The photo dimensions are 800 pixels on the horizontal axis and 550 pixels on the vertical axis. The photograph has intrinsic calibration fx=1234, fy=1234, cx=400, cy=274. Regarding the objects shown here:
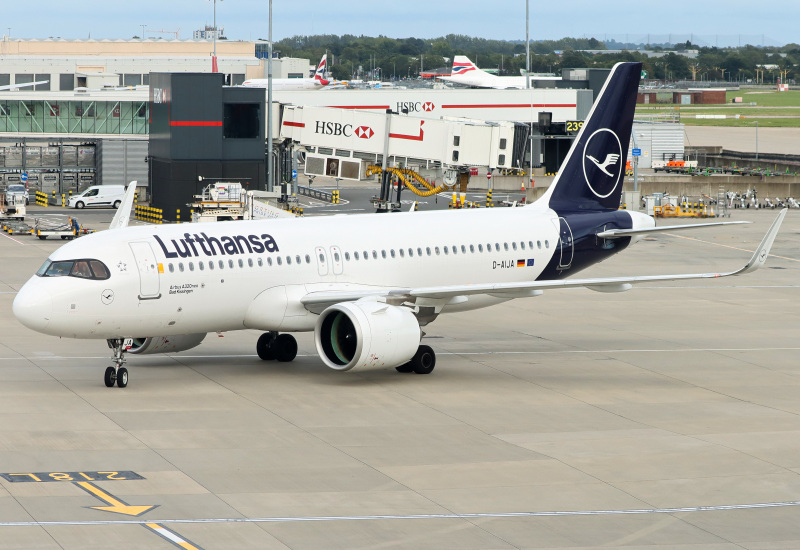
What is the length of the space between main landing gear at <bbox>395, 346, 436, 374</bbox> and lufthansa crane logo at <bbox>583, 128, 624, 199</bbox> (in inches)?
377

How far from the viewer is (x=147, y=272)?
29906 millimetres

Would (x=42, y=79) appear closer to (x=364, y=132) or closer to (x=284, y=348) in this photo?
(x=364, y=132)

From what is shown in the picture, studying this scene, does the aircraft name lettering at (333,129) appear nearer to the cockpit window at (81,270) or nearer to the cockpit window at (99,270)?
the cockpit window at (99,270)

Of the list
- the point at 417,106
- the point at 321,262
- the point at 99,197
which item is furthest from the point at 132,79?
the point at 321,262

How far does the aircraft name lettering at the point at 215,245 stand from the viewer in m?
30.7

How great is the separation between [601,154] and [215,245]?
1426 centimetres

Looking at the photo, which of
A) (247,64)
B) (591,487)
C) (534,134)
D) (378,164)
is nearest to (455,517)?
(591,487)

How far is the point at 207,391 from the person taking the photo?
30.2m

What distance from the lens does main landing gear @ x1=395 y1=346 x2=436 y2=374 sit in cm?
3250

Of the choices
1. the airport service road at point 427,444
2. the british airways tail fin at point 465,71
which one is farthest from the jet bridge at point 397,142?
the british airways tail fin at point 465,71

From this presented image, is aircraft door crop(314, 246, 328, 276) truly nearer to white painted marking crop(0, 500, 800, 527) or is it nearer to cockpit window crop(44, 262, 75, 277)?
cockpit window crop(44, 262, 75, 277)

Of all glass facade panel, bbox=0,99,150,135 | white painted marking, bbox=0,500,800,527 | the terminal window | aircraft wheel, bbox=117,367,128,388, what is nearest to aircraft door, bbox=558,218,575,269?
aircraft wheel, bbox=117,367,128,388

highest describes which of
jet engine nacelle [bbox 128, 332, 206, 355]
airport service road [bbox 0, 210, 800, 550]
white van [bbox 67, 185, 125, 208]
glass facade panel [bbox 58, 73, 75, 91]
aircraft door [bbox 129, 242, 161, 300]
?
glass facade panel [bbox 58, 73, 75, 91]

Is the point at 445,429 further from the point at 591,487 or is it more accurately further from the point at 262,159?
the point at 262,159
